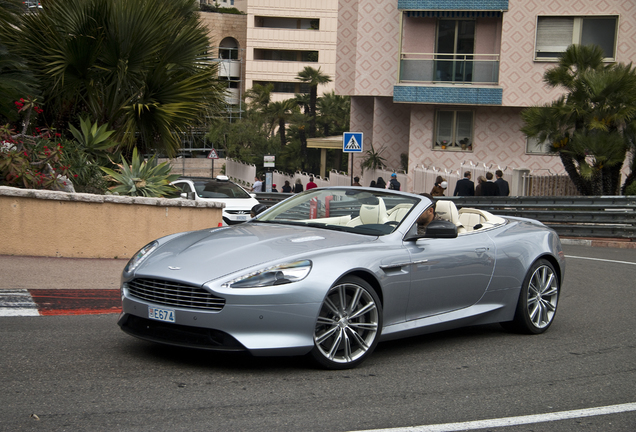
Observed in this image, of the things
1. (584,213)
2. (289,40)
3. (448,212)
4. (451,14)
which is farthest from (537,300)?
(289,40)

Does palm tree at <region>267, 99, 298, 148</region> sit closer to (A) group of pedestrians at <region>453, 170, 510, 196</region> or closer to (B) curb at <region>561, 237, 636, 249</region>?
(A) group of pedestrians at <region>453, 170, 510, 196</region>

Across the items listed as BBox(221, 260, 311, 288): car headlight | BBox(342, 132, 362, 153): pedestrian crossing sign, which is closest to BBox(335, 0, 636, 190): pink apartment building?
BBox(342, 132, 362, 153): pedestrian crossing sign

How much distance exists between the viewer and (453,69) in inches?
1127

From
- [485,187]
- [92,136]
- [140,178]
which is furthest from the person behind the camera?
[485,187]

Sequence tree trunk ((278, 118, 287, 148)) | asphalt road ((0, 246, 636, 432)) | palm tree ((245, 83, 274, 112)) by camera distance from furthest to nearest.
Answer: palm tree ((245, 83, 274, 112))
tree trunk ((278, 118, 287, 148))
asphalt road ((0, 246, 636, 432))

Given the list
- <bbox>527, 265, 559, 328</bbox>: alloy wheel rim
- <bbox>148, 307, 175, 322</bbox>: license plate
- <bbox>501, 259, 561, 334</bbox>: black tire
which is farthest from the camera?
<bbox>527, 265, 559, 328</bbox>: alloy wheel rim

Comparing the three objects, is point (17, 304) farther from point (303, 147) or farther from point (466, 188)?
point (303, 147)

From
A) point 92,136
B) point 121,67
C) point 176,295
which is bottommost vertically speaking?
point 176,295

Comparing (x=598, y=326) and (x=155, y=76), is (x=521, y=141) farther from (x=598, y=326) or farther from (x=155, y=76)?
(x=598, y=326)

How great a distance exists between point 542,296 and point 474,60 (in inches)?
890

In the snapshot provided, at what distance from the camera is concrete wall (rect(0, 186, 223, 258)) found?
10555 millimetres

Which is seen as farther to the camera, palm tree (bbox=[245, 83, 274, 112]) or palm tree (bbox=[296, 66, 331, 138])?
palm tree (bbox=[245, 83, 274, 112])

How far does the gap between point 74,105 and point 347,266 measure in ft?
31.9

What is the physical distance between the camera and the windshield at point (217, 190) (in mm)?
18062
